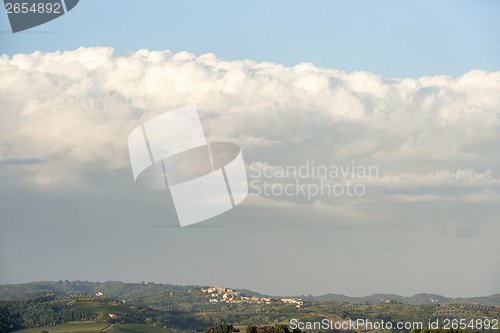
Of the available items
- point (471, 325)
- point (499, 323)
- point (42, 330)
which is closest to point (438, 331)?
point (471, 325)

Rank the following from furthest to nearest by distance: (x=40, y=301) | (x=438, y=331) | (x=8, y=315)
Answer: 1. (x=40, y=301)
2. (x=8, y=315)
3. (x=438, y=331)

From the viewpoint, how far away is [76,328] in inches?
6004

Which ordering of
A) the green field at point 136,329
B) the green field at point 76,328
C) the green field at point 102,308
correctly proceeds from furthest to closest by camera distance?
the green field at point 102,308 → the green field at point 136,329 → the green field at point 76,328

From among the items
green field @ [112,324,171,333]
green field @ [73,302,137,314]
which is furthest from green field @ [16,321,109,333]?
green field @ [73,302,137,314]

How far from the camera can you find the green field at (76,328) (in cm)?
14862

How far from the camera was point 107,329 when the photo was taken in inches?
5984

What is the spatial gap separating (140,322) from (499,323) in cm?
9630

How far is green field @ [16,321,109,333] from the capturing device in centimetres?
14862

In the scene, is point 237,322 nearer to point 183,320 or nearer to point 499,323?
point 183,320

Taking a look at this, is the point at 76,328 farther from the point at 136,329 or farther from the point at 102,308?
the point at 102,308

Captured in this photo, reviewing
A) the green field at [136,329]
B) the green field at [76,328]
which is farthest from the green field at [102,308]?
the green field at [136,329]

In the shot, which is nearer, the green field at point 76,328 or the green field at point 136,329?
the green field at point 76,328

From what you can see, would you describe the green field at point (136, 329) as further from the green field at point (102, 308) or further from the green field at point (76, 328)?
the green field at point (102, 308)

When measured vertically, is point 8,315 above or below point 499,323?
above
